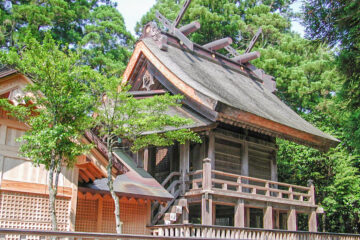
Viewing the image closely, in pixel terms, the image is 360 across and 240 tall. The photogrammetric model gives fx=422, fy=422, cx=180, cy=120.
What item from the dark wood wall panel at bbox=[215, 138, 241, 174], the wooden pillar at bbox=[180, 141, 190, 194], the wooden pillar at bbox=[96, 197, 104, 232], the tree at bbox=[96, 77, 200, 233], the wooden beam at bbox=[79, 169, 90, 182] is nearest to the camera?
the tree at bbox=[96, 77, 200, 233]

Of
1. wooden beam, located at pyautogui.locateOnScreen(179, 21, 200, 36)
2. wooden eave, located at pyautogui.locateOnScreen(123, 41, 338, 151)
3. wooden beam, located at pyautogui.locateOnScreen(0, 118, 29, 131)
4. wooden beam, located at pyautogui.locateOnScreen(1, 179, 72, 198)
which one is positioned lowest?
wooden beam, located at pyautogui.locateOnScreen(1, 179, 72, 198)

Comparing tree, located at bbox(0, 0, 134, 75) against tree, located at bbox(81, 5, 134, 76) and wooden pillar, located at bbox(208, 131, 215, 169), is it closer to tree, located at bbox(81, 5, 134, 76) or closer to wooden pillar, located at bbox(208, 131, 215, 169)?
tree, located at bbox(81, 5, 134, 76)

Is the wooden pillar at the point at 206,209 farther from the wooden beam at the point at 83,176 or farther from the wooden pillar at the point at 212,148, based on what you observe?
the wooden beam at the point at 83,176

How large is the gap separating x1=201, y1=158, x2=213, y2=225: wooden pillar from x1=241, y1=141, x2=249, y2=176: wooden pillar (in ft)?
9.32

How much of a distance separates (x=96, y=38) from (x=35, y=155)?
19.2 m

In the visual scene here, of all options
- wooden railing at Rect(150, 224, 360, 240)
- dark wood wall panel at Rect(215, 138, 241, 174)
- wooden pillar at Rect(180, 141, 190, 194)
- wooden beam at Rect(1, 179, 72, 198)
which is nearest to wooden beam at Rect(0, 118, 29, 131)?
wooden beam at Rect(1, 179, 72, 198)

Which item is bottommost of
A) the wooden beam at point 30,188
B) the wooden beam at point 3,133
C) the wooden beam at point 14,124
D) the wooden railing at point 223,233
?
the wooden railing at point 223,233

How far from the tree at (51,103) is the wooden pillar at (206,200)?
5401mm

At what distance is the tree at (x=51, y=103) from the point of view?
847cm

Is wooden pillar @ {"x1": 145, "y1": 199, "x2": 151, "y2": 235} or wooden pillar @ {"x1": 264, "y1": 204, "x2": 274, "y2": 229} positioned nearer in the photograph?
wooden pillar @ {"x1": 145, "y1": 199, "x2": 151, "y2": 235}

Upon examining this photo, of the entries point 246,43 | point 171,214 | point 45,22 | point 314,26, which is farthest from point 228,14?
point 171,214

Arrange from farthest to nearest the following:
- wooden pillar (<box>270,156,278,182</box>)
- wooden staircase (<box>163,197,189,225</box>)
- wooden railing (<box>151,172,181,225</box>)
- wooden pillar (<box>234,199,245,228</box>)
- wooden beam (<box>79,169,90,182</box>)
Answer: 1. wooden pillar (<box>270,156,278,182</box>)
2. wooden pillar (<box>234,199,245,228</box>)
3. wooden railing (<box>151,172,181,225</box>)
4. wooden staircase (<box>163,197,189,225</box>)
5. wooden beam (<box>79,169,90,182</box>)

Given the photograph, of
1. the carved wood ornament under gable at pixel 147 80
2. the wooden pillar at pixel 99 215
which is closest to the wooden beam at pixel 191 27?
the carved wood ornament under gable at pixel 147 80

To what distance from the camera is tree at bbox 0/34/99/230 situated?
27.8 feet
